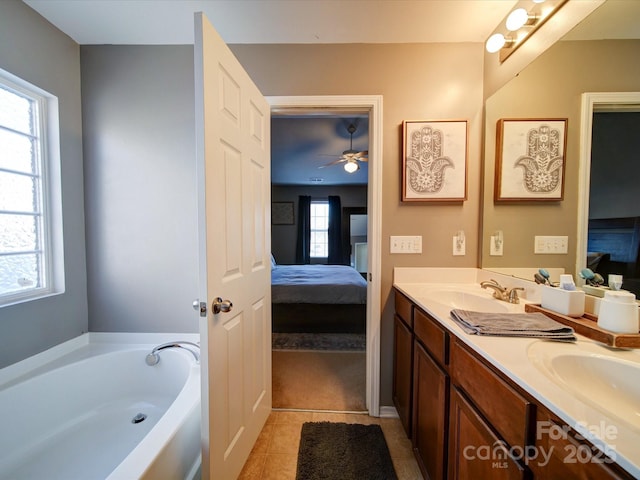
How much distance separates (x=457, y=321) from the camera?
962 mm

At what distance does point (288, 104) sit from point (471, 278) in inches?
69.9

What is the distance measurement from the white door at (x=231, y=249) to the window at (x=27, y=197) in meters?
1.33

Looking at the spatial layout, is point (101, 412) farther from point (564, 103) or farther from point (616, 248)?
point (564, 103)

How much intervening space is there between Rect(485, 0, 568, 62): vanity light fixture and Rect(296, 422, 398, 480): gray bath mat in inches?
96.9

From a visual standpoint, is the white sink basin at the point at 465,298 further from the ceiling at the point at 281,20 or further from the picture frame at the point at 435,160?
the ceiling at the point at 281,20

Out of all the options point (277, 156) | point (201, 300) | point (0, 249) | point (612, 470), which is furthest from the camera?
point (277, 156)

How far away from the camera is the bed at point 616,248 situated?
0.82 m

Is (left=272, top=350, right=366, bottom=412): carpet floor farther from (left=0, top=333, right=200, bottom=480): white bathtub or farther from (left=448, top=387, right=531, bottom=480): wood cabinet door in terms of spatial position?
(left=448, top=387, right=531, bottom=480): wood cabinet door

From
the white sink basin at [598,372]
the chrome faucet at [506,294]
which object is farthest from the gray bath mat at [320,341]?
the white sink basin at [598,372]

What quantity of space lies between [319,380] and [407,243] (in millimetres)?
1406

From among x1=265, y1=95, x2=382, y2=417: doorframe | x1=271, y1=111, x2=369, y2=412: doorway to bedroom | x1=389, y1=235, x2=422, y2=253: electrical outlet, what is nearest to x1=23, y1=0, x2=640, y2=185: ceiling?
x1=265, y1=95, x2=382, y2=417: doorframe

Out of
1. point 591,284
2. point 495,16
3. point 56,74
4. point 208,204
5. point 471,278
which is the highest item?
point 495,16

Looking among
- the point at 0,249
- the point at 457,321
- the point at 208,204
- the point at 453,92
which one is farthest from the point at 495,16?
the point at 0,249

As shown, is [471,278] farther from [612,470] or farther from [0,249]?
[0,249]
